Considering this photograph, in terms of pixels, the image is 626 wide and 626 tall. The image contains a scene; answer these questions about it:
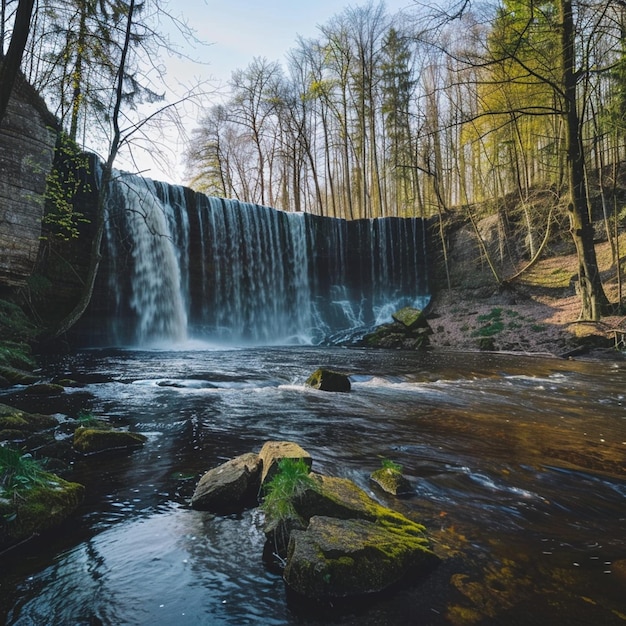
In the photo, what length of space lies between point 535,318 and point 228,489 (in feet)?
50.6

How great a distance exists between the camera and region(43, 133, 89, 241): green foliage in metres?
9.99

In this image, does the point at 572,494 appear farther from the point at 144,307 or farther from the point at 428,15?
the point at 144,307

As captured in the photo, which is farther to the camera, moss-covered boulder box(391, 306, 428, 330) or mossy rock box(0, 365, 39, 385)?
moss-covered boulder box(391, 306, 428, 330)

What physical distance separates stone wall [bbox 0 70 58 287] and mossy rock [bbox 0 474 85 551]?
339 inches

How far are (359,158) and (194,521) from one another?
95.3 ft

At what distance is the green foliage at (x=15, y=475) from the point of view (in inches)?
96.6

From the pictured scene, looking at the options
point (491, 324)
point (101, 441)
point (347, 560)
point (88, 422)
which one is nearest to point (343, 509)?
point (347, 560)

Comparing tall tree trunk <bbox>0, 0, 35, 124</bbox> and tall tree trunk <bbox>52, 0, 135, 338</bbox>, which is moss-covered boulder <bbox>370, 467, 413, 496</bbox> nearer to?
tall tree trunk <bbox>0, 0, 35, 124</bbox>

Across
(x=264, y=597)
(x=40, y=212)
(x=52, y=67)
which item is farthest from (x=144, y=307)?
(x=264, y=597)

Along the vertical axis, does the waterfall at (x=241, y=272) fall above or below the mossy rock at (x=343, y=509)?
above

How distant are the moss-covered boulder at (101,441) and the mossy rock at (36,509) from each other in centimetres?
115

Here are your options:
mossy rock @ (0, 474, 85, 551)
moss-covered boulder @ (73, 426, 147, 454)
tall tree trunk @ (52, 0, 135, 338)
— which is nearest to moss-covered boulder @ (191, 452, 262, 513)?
mossy rock @ (0, 474, 85, 551)

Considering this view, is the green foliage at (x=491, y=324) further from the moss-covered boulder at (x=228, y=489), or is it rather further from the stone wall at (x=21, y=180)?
the stone wall at (x=21, y=180)

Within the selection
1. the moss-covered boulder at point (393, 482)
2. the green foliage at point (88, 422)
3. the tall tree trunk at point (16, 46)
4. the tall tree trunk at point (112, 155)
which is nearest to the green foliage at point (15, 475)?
the green foliage at point (88, 422)
